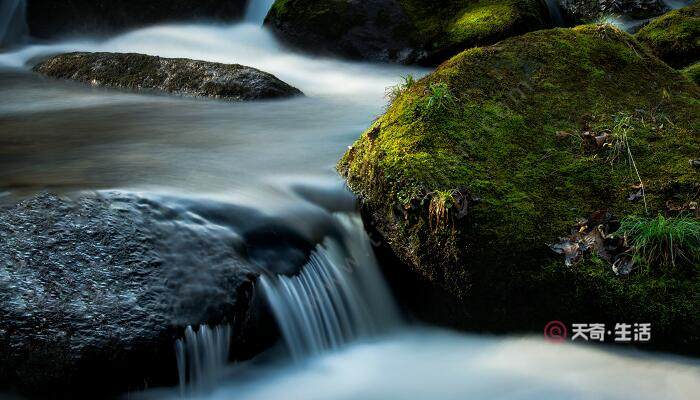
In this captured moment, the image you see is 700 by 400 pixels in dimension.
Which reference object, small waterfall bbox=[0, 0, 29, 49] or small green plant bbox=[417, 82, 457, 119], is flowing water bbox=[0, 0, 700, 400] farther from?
small waterfall bbox=[0, 0, 29, 49]

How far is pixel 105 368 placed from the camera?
3537 mm

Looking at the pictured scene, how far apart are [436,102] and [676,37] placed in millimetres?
5355

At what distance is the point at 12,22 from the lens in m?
14.6

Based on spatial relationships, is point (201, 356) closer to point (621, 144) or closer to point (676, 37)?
point (621, 144)

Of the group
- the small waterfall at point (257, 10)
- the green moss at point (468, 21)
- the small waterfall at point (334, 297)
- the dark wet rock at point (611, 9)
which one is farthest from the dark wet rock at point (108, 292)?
the dark wet rock at point (611, 9)

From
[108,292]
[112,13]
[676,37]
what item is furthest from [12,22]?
[108,292]

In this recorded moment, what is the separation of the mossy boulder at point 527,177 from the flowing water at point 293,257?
0.25 meters

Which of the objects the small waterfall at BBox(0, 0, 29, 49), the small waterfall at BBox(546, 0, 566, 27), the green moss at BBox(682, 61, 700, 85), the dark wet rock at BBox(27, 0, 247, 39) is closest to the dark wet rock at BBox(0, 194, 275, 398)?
the green moss at BBox(682, 61, 700, 85)

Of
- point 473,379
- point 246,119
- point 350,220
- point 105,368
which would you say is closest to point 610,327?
point 473,379

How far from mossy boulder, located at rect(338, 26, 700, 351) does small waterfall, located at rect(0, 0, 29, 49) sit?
11669 mm

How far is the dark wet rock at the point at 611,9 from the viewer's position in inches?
510

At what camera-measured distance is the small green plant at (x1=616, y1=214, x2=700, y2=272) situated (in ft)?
13.1

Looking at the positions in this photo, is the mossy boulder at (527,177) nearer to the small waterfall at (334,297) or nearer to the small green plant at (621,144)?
the small green plant at (621,144)

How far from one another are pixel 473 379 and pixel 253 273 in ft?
4.88
